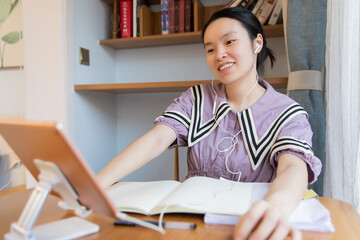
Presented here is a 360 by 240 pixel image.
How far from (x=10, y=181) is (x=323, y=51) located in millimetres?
2032

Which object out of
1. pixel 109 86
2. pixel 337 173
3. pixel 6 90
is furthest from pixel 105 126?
pixel 337 173

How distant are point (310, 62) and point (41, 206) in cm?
136

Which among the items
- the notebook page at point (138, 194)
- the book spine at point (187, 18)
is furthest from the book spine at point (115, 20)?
the notebook page at point (138, 194)

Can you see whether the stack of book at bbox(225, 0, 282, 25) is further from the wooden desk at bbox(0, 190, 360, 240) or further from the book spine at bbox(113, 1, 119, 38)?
the wooden desk at bbox(0, 190, 360, 240)

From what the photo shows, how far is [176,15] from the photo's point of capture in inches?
81.8

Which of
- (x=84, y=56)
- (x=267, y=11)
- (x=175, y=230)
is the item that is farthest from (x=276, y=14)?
(x=175, y=230)

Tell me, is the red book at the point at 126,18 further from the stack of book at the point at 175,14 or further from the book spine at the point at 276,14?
the book spine at the point at 276,14

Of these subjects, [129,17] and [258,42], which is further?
[129,17]

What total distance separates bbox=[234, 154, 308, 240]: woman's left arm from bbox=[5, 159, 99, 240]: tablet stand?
0.87ft

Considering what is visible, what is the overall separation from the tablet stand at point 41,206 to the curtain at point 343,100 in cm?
95

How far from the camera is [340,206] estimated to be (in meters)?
0.78

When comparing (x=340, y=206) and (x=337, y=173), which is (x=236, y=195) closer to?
(x=340, y=206)

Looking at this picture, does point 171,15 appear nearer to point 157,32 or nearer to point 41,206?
point 157,32

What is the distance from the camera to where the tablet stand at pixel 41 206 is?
49 cm
